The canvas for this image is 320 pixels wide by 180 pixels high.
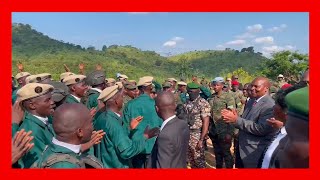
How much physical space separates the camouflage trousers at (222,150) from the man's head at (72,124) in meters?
4.50

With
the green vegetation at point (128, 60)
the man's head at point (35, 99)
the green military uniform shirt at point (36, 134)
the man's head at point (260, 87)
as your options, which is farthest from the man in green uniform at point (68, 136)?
the green vegetation at point (128, 60)

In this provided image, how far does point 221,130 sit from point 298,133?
5376 millimetres

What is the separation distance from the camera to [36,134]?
11.7 ft

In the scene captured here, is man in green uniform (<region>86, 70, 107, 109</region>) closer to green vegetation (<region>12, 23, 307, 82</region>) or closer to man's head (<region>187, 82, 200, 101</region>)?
man's head (<region>187, 82, 200, 101</region>)

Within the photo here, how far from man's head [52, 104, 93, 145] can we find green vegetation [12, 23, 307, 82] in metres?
29.1

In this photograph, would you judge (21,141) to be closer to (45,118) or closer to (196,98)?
(45,118)

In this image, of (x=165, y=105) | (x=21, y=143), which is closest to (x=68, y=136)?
(x=21, y=143)

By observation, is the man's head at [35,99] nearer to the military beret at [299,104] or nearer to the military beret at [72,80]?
the military beret at [72,80]

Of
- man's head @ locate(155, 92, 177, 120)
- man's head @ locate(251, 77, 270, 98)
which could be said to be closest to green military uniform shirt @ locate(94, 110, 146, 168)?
man's head @ locate(155, 92, 177, 120)

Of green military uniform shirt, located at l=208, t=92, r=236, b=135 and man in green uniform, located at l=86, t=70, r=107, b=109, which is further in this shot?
green military uniform shirt, located at l=208, t=92, r=236, b=135

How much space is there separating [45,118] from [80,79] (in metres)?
1.96

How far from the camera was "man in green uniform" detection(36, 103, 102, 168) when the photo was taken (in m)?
2.48

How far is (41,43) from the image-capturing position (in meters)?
61.5

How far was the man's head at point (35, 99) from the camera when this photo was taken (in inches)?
151
